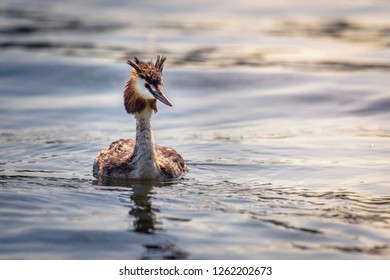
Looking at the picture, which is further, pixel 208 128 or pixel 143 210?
pixel 208 128

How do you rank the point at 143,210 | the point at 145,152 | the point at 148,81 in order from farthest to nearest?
→ 1. the point at 145,152
2. the point at 148,81
3. the point at 143,210

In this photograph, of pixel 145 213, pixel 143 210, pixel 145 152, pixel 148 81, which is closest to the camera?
pixel 145 213

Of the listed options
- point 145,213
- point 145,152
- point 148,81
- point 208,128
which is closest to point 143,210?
point 145,213

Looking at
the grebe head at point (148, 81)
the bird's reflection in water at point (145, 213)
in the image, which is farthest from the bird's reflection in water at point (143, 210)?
the grebe head at point (148, 81)

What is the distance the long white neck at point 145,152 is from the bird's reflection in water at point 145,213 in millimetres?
151

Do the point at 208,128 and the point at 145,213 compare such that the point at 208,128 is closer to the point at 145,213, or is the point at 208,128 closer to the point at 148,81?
the point at 148,81

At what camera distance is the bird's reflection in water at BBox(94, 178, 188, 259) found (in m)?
10.2

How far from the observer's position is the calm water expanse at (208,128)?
10.8 metres

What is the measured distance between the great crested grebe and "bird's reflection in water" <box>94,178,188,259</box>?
177mm

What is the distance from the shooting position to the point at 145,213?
1172cm

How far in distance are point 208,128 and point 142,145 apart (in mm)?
4092

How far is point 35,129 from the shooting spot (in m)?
17.2

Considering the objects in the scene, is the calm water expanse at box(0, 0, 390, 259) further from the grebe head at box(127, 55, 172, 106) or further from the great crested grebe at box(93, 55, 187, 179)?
the grebe head at box(127, 55, 172, 106)

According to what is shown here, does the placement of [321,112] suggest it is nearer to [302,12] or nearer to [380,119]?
[380,119]
